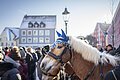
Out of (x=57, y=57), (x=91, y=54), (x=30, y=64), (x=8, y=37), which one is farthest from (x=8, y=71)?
(x=8, y=37)

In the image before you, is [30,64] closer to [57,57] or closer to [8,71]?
[8,71]

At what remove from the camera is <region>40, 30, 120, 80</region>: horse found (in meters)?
5.09

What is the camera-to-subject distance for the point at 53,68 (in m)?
5.41

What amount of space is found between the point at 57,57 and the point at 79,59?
1.51 ft

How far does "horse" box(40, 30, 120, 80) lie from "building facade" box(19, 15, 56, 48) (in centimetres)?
8542

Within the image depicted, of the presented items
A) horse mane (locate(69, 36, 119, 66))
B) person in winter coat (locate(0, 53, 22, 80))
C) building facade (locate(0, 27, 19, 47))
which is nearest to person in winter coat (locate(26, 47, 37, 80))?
person in winter coat (locate(0, 53, 22, 80))

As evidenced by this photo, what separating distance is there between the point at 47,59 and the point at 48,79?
1.40 ft

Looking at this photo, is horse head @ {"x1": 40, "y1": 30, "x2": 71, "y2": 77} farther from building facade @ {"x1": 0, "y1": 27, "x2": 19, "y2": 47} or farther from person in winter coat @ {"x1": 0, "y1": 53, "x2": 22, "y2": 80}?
building facade @ {"x1": 0, "y1": 27, "x2": 19, "y2": 47}

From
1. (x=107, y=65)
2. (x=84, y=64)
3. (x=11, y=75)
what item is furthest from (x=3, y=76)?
(x=107, y=65)

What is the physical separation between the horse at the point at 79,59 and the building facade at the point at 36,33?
280 ft

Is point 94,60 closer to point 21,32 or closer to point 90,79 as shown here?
point 90,79

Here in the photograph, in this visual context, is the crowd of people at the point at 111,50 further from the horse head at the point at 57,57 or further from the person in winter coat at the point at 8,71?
the person in winter coat at the point at 8,71

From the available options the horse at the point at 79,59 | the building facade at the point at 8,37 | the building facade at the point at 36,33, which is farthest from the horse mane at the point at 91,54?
the building facade at the point at 8,37

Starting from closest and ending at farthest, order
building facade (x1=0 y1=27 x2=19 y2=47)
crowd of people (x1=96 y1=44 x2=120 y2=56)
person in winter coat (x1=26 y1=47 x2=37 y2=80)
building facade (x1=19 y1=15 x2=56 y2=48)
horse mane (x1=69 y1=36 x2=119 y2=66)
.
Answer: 1. horse mane (x1=69 y1=36 x2=119 y2=66)
2. crowd of people (x1=96 y1=44 x2=120 y2=56)
3. person in winter coat (x1=26 y1=47 x2=37 y2=80)
4. building facade (x1=19 y1=15 x2=56 y2=48)
5. building facade (x1=0 y1=27 x2=19 y2=47)
